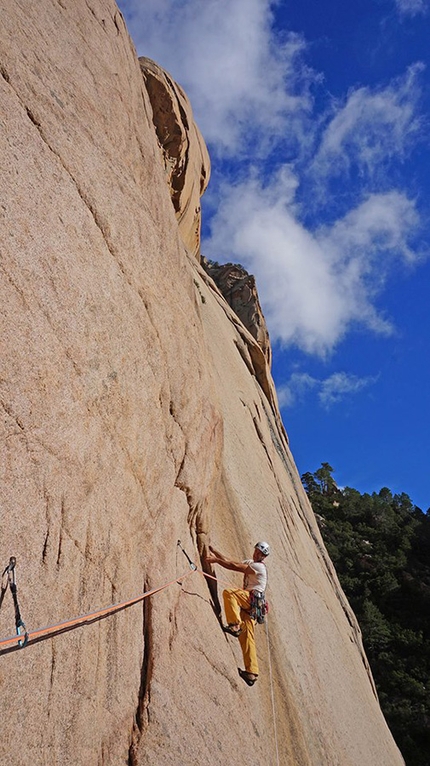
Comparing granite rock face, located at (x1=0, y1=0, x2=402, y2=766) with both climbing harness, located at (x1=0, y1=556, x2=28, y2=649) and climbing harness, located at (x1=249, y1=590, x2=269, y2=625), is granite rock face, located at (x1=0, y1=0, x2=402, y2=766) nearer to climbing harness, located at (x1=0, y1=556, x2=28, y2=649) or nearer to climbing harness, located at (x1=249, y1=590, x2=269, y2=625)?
climbing harness, located at (x1=0, y1=556, x2=28, y2=649)

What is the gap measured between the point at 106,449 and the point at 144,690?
2154 millimetres

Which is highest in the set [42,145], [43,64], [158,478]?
[43,64]

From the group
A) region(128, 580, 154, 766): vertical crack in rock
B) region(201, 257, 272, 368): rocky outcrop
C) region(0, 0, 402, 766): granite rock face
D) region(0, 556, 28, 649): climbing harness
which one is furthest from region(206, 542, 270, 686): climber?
region(201, 257, 272, 368): rocky outcrop

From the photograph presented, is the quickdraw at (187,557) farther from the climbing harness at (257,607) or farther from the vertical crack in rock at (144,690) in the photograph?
the climbing harness at (257,607)

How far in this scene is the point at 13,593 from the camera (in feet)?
10.5

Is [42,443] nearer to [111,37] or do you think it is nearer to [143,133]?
[143,133]

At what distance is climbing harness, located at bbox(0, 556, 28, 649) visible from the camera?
3.13 metres

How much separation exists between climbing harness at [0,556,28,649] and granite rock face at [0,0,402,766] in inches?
2.7

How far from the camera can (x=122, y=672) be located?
4227mm

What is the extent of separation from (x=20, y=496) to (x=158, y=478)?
227cm

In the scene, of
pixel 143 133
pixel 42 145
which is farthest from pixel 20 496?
pixel 143 133

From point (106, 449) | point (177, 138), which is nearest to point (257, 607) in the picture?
point (106, 449)

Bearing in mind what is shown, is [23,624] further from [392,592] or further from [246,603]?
[392,592]

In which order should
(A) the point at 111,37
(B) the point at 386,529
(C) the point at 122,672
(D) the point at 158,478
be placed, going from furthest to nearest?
(B) the point at 386,529, (A) the point at 111,37, (D) the point at 158,478, (C) the point at 122,672
